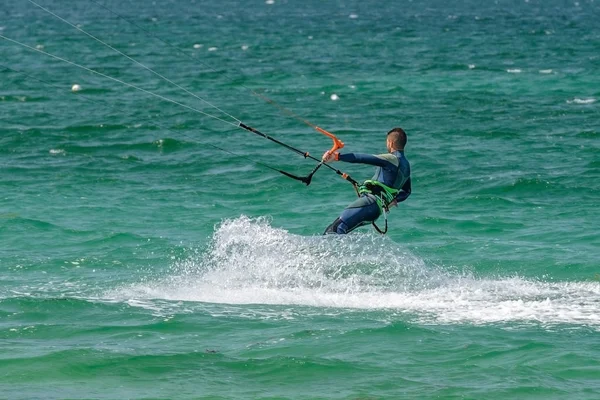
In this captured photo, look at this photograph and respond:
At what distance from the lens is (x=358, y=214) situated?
49.2ft

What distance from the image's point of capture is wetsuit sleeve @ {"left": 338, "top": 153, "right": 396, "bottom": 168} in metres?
13.7

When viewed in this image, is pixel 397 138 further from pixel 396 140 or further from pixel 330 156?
pixel 330 156

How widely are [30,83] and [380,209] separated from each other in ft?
78.3

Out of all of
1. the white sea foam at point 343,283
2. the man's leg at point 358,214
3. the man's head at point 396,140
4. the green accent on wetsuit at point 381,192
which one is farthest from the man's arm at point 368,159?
the white sea foam at point 343,283

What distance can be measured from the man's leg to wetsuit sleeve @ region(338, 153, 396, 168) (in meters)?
0.58

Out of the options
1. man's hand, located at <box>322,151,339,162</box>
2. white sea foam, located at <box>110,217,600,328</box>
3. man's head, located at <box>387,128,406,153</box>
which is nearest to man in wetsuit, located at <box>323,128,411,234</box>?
man's head, located at <box>387,128,406,153</box>

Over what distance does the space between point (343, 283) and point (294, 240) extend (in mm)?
896

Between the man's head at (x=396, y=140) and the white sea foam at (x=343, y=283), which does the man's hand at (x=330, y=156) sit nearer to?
the man's head at (x=396, y=140)

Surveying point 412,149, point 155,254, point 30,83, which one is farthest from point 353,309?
point 30,83

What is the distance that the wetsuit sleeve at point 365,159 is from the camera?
13.7 m

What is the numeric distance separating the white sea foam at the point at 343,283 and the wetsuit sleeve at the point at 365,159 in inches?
48.0

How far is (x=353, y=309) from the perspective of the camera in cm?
1401

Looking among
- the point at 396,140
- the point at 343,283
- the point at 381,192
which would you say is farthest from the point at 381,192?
the point at 343,283

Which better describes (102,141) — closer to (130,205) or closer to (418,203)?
(130,205)
